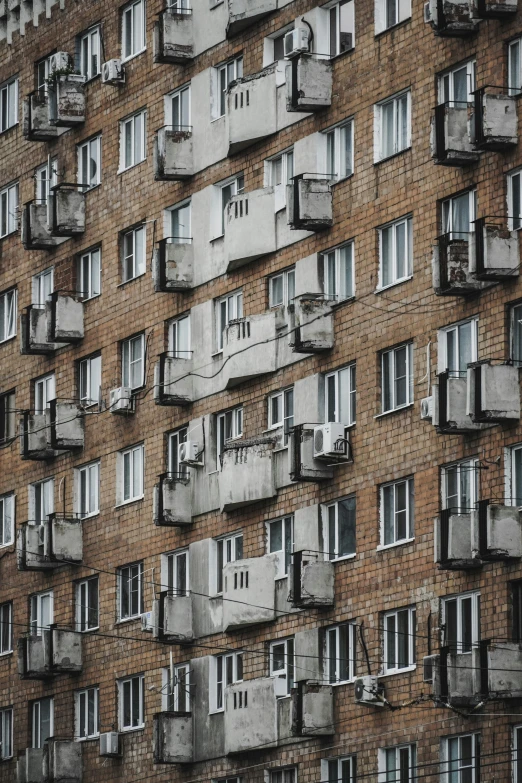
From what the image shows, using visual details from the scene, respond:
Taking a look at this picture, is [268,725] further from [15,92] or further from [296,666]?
[15,92]

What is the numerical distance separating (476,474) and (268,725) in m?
8.83

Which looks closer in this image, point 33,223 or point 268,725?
point 268,725

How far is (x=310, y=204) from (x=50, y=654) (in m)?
14.8

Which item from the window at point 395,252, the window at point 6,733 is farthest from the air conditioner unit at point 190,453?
the window at point 6,733

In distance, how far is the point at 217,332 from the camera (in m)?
64.6

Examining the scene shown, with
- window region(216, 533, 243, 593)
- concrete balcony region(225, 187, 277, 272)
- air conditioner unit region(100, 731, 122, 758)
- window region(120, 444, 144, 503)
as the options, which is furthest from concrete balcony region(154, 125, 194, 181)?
air conditioner unit region(100, 731, 122, 758)

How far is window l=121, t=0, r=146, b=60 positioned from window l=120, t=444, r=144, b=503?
10.5 meters

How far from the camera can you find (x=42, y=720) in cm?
6981

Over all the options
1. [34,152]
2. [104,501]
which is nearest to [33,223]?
[34,152]

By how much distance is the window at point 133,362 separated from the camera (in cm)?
6738

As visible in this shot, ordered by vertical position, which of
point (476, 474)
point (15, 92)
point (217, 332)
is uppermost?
point (15, 92)

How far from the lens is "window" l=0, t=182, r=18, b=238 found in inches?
2945

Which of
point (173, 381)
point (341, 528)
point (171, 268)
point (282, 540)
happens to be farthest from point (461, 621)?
point (171, 268)

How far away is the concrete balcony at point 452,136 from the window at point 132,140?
1445cm
